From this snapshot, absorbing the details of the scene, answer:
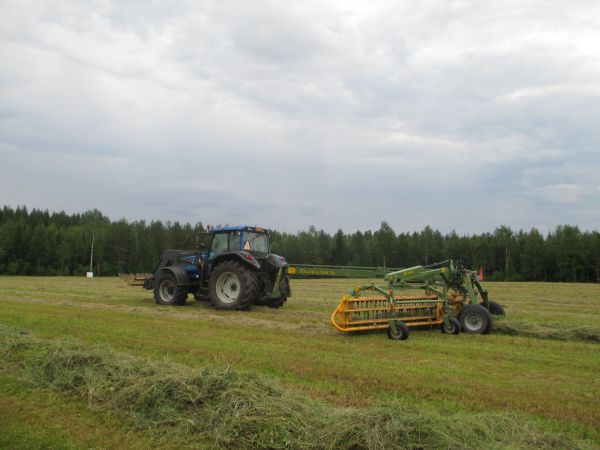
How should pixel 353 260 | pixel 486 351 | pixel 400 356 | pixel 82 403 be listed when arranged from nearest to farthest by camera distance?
pixel 82 403 → pixel 400 356 → pixel 486 351 → pixel 353 260

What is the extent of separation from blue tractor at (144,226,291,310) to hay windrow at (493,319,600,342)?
5.39 meters

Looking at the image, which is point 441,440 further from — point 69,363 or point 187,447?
point 69,363

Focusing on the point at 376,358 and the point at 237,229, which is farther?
the point at 237,229

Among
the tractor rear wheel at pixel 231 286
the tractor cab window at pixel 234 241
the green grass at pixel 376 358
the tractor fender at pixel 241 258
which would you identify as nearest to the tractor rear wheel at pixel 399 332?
the green grass at pixel 376 358

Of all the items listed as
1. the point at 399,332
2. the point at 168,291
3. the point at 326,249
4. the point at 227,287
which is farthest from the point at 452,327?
the point at 326,249

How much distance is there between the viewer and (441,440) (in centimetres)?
350

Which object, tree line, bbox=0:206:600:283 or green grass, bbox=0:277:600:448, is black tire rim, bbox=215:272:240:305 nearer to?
green grass, bbox=0:277:600:448

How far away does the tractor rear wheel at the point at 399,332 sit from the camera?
8.77m

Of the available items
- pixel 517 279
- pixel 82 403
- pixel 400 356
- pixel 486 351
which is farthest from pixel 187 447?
pixel 517 279

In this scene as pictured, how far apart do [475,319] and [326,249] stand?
70.7 m

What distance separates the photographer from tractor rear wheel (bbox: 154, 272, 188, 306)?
13.8 metres

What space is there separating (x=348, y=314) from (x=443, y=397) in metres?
4.08

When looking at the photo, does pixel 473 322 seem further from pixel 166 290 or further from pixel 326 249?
pixel 326 249

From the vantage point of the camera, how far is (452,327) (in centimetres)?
974
